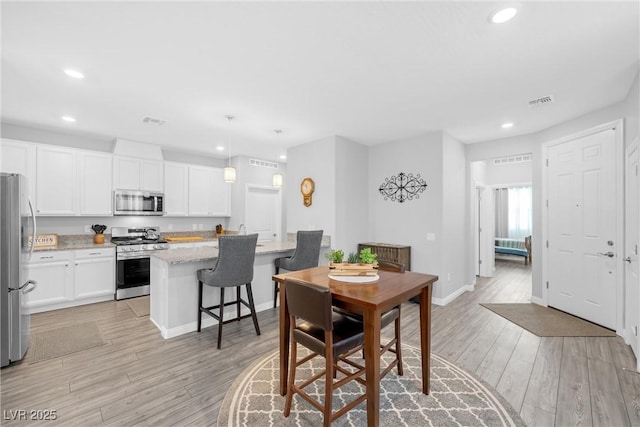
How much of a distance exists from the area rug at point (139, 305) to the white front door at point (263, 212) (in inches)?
90.4

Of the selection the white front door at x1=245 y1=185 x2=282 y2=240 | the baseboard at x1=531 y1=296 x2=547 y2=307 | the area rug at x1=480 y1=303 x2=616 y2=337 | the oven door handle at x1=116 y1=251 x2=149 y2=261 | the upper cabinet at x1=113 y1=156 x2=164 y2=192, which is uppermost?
the upper cabinet at x1=113 y1=156 x2=164 y2=192

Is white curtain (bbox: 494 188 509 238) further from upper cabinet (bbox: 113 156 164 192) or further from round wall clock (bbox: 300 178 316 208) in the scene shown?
upper cabinet (bbox: 113 156 164 192)

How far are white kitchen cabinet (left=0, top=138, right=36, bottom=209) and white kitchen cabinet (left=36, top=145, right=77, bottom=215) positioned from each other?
51 mm

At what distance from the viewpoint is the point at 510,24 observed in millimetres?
1928

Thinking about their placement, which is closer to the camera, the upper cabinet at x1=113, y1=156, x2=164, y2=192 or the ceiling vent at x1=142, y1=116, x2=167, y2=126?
the ceiling vent at x1=142, y1=116, x2=167, y2=126

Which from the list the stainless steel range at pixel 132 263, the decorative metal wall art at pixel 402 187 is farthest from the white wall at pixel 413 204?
the stainless steel range at pixel 132 263

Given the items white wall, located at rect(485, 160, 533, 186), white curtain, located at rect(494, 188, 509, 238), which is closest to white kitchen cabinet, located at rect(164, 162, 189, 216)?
white wall, located at rect(485, 160, 533, 186)

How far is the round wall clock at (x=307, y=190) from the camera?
4.86m

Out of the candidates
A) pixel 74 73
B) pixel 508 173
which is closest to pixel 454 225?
pixel 508 173

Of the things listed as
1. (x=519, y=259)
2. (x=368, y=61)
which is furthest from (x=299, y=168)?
(x=519, y=259)

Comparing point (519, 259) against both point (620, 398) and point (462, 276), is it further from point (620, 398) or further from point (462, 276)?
point (620, 398)

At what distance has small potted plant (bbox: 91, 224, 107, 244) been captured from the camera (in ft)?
15.4

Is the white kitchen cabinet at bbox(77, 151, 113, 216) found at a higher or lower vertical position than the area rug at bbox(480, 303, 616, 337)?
higher

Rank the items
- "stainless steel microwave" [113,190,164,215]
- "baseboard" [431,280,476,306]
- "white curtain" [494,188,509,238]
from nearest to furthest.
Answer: "baseboard" [431,280,476,306]
"stainless steel microwave" [113,190,164,215]
"white curtain" [494,188,509,238]
